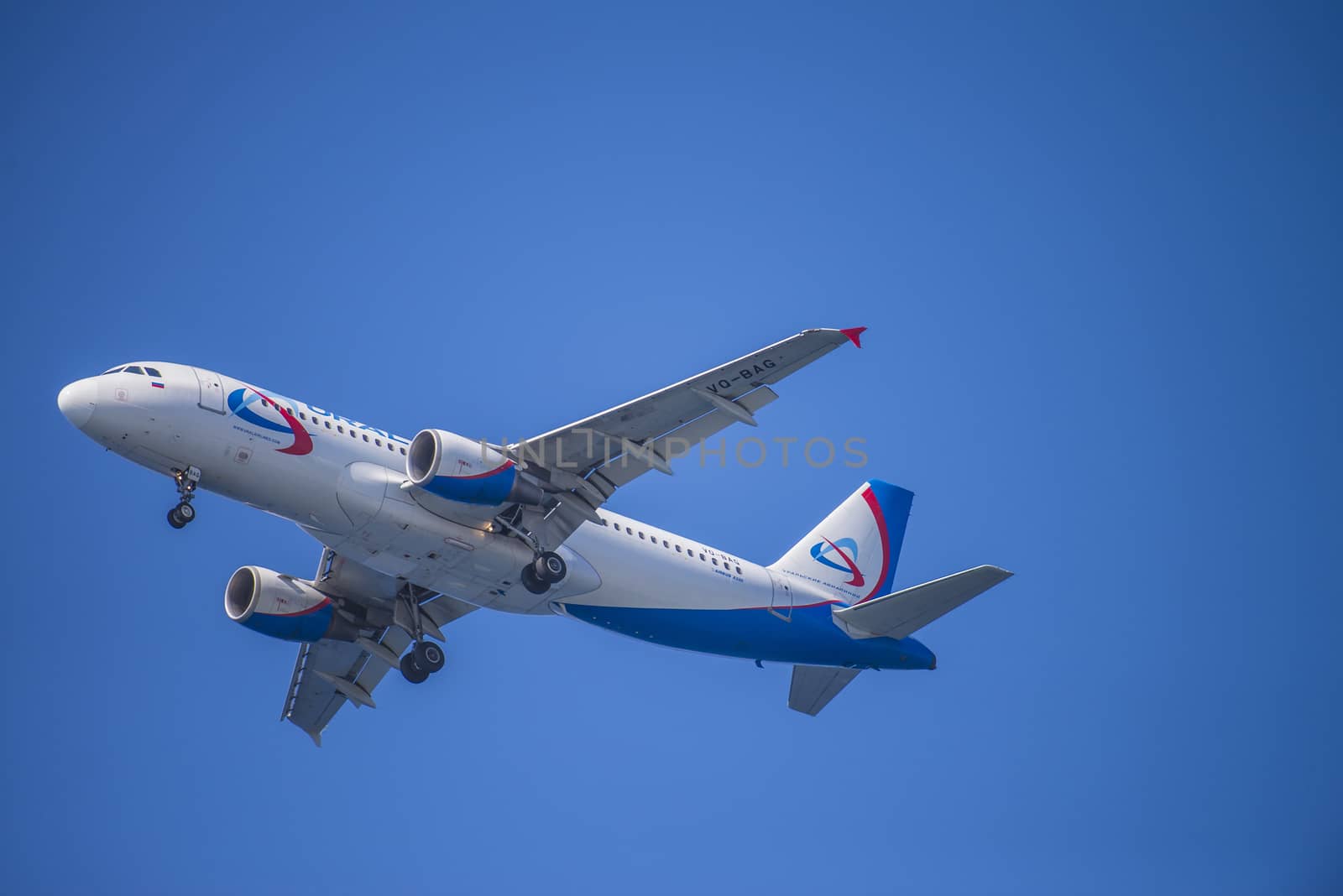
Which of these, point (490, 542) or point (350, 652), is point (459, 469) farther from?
point (350, 652)

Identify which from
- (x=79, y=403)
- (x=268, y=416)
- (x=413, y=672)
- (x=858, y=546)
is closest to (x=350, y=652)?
(x=413, y=672)

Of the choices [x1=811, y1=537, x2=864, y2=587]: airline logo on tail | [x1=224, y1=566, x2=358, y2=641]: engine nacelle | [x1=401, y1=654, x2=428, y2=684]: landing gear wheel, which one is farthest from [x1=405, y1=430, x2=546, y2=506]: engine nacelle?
[x1=811, y1=537, x2=864, y2=587]: airline logo on tail

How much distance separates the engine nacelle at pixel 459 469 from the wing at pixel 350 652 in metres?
6.72

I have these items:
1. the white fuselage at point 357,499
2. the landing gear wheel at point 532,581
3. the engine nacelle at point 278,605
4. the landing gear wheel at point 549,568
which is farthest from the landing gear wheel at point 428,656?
the landing gear wheel at point 549,568

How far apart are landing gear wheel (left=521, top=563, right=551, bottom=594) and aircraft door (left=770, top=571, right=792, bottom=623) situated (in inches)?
256

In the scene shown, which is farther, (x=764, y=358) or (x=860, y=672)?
(x=860, y=672)

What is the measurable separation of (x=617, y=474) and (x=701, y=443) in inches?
86.8

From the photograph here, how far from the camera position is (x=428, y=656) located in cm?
3441

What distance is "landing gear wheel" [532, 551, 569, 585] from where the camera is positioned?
1227 inches

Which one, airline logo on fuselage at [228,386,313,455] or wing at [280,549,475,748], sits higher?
airline logo on fuselage at [228,386,313,455]

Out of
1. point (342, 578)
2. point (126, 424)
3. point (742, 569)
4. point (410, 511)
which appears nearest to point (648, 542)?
point (742, 569)

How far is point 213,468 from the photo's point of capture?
2864 cm

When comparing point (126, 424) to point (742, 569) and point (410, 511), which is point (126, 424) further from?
point (742, 569)

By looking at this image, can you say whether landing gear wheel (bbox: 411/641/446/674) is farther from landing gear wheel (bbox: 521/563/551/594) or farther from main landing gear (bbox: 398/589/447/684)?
landing gear wheel (bbox: 521/563/551/594)
